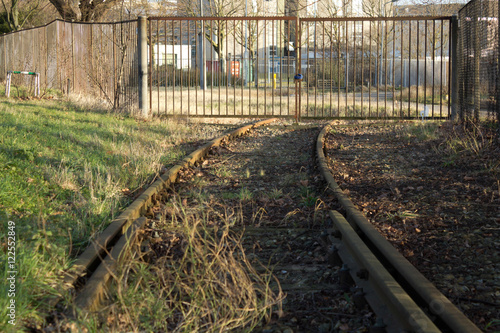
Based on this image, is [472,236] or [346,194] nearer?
[472,236]

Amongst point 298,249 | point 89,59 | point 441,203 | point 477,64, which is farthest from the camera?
point 89,59

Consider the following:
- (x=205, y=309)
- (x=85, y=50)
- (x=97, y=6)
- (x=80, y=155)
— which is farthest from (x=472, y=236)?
(x=97, y=6)

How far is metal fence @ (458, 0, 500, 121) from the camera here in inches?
379

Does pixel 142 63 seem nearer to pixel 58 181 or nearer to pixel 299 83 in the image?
pixel 299 83

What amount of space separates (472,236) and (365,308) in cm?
182

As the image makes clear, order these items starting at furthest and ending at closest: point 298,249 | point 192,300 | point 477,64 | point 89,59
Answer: point 89,59 < point 477,64 < point 298,249 < point 192,300

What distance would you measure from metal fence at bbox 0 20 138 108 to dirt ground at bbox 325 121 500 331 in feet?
23.1

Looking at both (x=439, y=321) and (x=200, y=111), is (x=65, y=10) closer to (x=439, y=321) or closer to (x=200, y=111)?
(x=200, y=111)

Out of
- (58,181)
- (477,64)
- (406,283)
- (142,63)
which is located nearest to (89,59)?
(142,63)

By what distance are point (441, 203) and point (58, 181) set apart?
3.93 m

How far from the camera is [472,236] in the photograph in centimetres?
474

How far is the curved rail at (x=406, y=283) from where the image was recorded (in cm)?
269

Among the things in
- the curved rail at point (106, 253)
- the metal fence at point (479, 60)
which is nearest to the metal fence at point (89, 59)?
the metal fence at point (479, 60)

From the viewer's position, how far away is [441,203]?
19.4 ft
